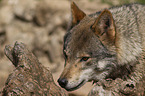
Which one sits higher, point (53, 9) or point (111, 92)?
point (53, 9)

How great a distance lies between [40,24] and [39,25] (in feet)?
0.36

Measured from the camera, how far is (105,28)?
11.4ft

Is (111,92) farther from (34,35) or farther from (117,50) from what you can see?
(34,35)

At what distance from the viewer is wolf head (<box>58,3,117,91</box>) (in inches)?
135

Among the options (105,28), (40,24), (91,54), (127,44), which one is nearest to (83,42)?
(91,54)

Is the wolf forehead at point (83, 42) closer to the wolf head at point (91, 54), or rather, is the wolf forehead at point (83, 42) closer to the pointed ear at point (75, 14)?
the wolf head at point (91, 54)

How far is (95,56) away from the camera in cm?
346

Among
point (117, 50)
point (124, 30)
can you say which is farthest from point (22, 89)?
point (124, 30)

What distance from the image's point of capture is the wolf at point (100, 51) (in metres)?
3.42

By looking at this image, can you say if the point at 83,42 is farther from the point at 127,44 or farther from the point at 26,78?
the point at 26,78

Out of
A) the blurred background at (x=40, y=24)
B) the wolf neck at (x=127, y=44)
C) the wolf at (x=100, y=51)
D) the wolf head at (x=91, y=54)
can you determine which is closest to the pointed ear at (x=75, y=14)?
the wolf at (x=100, y=51)

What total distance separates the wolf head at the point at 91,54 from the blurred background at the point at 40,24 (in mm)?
7155

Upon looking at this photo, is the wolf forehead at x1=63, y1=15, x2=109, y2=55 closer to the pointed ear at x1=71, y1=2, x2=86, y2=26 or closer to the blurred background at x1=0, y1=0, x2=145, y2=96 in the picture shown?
the pointed ear at x1=71, y1=2, x2=86, y2=26

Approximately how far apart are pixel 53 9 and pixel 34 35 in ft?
5.96
